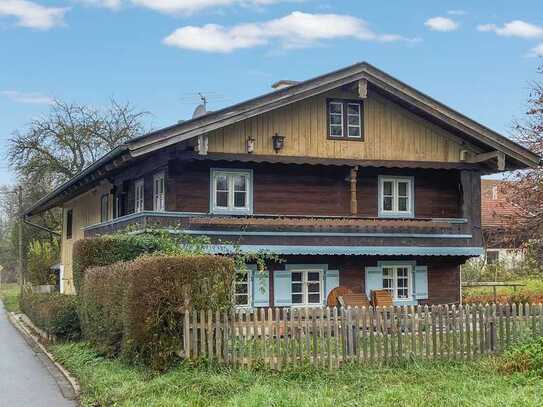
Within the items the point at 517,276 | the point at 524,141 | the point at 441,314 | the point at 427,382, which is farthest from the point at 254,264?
the point at 517,276

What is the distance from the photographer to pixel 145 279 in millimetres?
13281

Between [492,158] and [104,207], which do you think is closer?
[492,158]

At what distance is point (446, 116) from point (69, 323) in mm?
12405

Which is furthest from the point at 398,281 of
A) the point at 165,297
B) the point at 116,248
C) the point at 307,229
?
the point at 165,297

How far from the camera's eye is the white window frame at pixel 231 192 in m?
23.5

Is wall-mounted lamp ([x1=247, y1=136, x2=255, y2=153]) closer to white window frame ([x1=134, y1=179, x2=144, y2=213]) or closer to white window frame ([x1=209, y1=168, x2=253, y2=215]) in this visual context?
white window frame ([x1=209, y1=168, x2=253, y2=215])

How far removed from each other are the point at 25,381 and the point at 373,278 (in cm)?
1239

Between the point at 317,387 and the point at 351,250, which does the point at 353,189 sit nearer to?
the point at 351,250

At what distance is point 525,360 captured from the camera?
13359 mm

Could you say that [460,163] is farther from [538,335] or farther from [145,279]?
[145,279]

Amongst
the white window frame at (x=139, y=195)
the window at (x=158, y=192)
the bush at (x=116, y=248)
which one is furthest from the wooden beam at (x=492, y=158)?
the white window frame at (x=139, y=195)

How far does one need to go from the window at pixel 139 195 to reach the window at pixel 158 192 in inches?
51.2

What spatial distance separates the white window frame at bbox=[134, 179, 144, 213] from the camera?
26109mm

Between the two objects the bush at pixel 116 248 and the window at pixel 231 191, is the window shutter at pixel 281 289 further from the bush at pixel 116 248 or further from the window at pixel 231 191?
the bush at pixel 116 248
